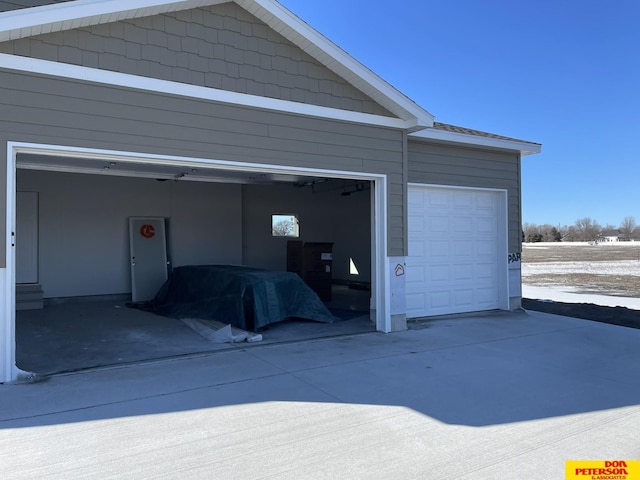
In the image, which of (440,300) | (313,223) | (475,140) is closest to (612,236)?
(313,223)

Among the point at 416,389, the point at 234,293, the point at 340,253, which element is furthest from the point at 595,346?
the point at 340,253

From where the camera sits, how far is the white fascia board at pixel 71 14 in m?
4.93

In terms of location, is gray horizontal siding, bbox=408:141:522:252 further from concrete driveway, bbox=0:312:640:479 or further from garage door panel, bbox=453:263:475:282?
concrete driveway, bbox=0:312:640:479

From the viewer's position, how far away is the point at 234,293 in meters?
8.15

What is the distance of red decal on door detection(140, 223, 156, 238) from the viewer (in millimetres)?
11664

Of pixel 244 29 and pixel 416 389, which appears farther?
pixel 244 29

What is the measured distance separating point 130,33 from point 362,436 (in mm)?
5125

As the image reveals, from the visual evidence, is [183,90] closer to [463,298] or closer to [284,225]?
[463,298]

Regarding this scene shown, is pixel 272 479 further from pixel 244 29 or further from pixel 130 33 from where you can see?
pixel 244 29

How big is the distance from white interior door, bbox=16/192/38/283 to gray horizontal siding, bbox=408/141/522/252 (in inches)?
316

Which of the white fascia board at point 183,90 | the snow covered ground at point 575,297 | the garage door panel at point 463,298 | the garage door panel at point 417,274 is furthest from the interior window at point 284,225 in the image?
the white fascia board at point 183,90

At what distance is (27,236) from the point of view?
408 inches

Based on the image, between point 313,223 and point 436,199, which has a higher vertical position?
point 436,199

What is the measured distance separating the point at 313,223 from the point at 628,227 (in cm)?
11996
